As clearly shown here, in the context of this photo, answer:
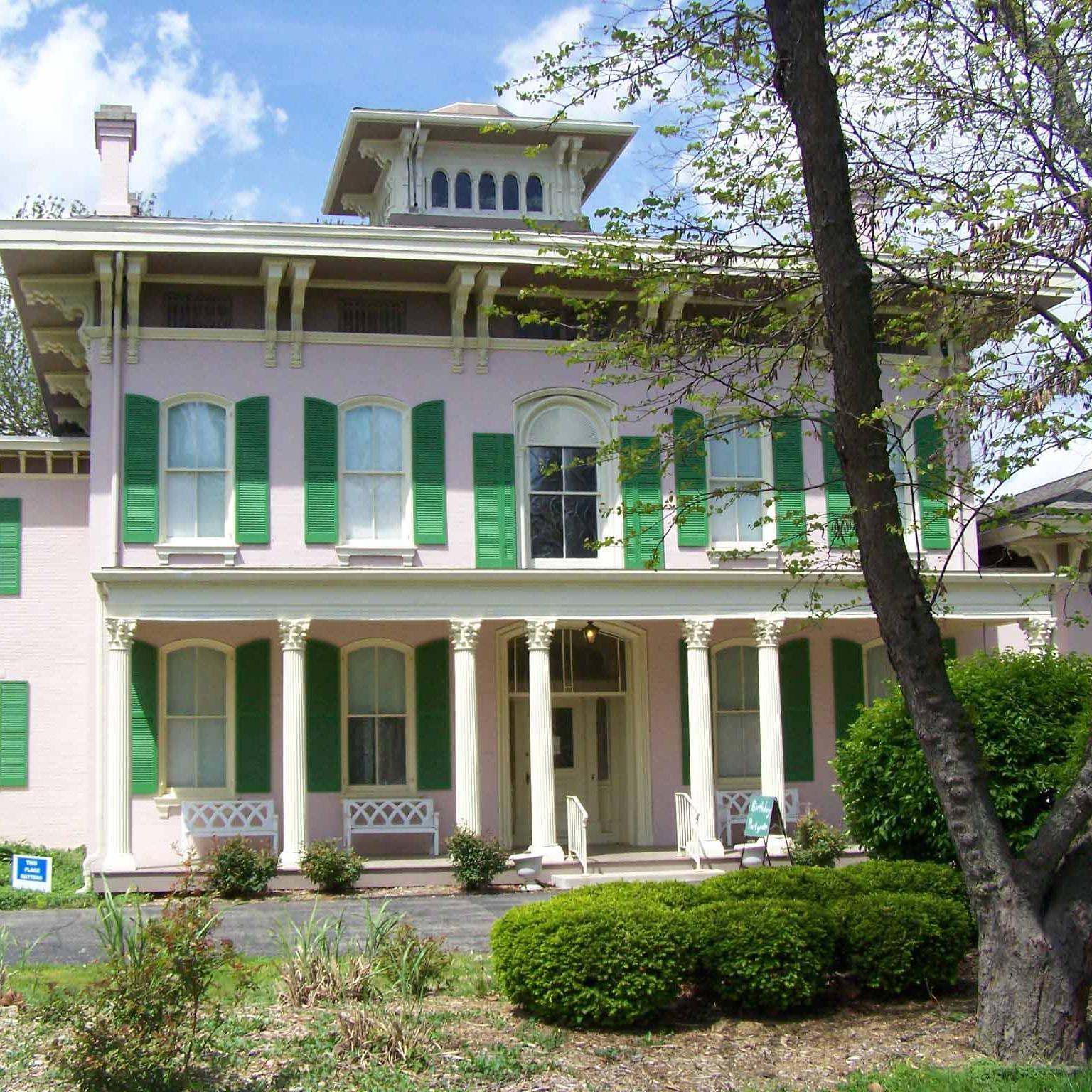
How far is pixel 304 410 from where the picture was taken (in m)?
18.9

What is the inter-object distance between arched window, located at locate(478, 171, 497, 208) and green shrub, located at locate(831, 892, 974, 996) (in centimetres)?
1489

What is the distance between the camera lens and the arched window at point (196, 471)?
18547 millimetres

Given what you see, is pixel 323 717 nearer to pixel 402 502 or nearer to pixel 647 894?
pixel 402 502

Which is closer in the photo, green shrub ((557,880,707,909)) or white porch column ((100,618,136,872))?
green shrub ((557,880,707,909))

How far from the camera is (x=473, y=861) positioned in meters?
17.4

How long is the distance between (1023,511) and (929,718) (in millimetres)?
1615

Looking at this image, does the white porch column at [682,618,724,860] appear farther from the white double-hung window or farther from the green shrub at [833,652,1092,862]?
the green shrub at [833,652,1092,862]

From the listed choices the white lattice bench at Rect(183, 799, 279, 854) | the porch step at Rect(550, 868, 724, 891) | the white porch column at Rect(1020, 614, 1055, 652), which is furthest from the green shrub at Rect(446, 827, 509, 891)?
the white porch column at Rect(1020, 614, 1055, 652)

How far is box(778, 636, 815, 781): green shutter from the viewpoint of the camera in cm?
2030

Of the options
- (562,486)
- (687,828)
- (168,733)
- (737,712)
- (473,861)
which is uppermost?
(562,486)

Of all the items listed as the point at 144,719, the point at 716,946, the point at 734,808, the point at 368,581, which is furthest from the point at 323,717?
the point at 716,946

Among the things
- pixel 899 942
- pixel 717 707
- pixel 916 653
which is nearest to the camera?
pixel 916 653

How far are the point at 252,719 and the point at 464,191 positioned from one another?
8899 millimetres

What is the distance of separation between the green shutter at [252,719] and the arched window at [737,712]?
20.9 feet
